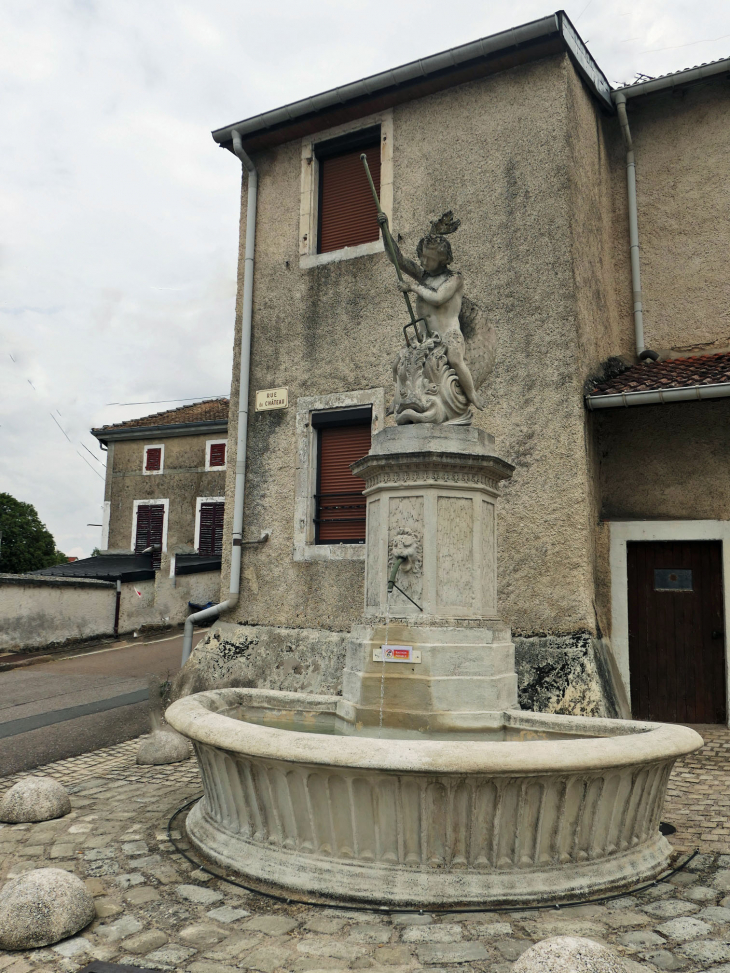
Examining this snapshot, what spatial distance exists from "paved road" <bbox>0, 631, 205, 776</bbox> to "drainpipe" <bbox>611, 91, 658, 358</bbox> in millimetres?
6909

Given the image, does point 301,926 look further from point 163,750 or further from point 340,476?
point 340,476

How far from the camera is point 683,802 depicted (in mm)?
4805

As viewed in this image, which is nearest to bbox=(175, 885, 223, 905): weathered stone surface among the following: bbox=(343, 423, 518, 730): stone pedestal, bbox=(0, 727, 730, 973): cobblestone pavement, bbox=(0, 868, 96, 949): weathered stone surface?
bbox=(0, 727, 730, 973): cobblestone pavement

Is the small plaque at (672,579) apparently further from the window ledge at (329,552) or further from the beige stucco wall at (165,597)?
→ the beige stucco wall at (165,597)

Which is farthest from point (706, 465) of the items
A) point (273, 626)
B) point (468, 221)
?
point (273, 626)

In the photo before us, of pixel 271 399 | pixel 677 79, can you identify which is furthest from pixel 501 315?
pixel 677 79

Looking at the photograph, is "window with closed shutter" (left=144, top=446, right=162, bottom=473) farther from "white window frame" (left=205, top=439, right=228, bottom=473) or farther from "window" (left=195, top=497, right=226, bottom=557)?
"window" (left=195, top=497, right=226, bottom=557)

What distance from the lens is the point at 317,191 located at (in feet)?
29.6

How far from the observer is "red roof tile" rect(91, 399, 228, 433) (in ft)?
54.1

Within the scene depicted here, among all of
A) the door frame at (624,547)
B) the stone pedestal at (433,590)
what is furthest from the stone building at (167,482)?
the stone pedestal at (433,590)

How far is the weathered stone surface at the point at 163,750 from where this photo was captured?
5.86 meters

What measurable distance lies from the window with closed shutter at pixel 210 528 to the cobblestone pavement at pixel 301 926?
1196 centimetres

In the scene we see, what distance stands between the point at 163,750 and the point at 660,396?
17.9 feet

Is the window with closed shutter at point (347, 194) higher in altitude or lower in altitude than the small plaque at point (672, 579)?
higher
